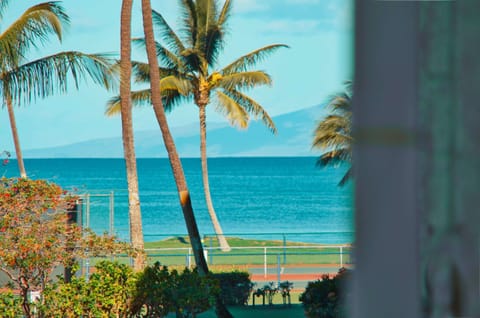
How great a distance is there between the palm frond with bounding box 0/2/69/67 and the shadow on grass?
6395 mm

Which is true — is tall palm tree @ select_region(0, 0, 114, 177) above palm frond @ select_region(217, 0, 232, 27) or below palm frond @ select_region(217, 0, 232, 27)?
below

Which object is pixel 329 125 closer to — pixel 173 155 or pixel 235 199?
pixel 173 155

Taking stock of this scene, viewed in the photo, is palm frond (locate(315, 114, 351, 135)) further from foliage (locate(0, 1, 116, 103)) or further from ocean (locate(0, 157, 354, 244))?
ocean (locate(0, 157, 354, 244))

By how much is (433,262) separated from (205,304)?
34.2 ft

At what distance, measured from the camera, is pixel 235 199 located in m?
83.3

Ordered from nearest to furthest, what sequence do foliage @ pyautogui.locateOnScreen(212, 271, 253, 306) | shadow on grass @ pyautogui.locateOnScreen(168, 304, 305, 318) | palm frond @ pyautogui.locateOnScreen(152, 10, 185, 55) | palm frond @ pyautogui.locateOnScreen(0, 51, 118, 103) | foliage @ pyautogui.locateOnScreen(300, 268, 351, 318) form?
foliage @ pyautogui.locateOnScreen(300, 268, 351, 318), shadow on grass @ pyautogui.locateOnScreen(168, 304, 305, 318), palm frond @ pyautogui.locateOnScreen(0, 51, 118, 103), foliage @ pyautogui.locateOnScreen(212, 271, 253, 306), palm frond @ pyautogui.locateOnScreen(152, 10, 185, 55)

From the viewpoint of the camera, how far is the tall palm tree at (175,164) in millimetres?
13188

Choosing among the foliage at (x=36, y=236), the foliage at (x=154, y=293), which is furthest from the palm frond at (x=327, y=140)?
the foliage at (x=36, y=236)

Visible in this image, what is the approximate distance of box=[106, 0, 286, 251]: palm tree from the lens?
29750 mm

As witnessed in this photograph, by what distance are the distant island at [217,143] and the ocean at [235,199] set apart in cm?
1242

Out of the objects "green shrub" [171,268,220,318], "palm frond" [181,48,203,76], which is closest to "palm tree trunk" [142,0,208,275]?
"green shrub" [171,268,220,318]

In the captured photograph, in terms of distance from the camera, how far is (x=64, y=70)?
14156 mm

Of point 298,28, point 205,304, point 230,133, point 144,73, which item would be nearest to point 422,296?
point 205,304

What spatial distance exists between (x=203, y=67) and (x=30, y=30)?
14.9m
